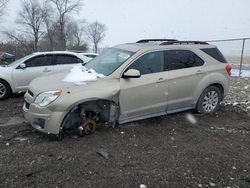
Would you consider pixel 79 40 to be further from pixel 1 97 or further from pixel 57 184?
pixel 57 184

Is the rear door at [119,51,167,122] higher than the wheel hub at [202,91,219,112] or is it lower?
higher

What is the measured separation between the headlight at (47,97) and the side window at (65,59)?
459 centimetres

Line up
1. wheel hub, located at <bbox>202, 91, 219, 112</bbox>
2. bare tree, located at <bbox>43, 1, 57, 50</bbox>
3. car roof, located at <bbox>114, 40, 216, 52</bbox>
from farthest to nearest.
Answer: bare tree, located at <bbox>43, 1, 57, 50</bbox>, wheel hub, located at <bbox>202, 91, 219, 112</bbox>, car roof, located at <bbox>114, 40, 216, 52</bbox>

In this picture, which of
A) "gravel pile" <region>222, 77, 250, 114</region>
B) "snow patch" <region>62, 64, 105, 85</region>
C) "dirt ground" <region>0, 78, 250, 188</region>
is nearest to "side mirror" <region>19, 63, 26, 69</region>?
"dirt ground" <region>0, 78, 250, 188</region>

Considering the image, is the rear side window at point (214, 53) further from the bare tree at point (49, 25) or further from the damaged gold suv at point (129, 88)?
the bare tree at point (49, 25)

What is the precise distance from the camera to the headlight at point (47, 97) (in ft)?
15.7

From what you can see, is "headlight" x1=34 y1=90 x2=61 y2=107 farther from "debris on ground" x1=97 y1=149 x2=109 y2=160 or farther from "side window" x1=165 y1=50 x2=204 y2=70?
"side window" x1=165 y1=50 x2=204 y2=70

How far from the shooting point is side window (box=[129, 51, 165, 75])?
5609mm

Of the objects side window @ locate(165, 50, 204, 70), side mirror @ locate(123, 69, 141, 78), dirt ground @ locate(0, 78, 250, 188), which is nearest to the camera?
dirt ground @ locate(0, 78, 250, 188)

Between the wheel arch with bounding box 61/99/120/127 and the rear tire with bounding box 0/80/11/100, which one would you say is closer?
the wheel arch with bounding box 61/99/120/127

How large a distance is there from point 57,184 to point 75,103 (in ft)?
5.35

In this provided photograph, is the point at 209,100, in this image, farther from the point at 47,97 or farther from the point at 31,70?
the point at 31,70

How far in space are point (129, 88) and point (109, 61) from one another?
3.15 ft

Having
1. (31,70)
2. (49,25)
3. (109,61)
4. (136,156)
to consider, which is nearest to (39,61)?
(31,70)
